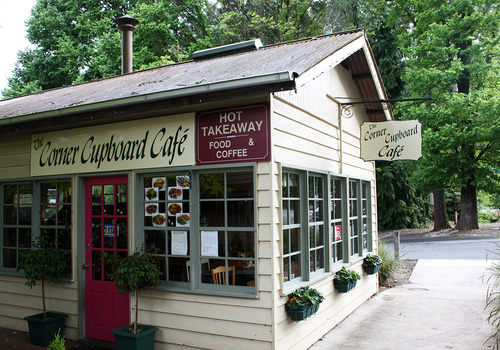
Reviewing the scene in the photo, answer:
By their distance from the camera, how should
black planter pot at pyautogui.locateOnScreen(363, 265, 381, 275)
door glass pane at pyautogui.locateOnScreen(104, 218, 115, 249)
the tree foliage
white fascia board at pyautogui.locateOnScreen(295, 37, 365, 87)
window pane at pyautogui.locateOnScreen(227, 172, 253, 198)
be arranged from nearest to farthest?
white fascia board at pyautogui.locateOnScreen(295, 37, 365, 87)
window pane at pyautogui.locateOnScreen(227, 172, 253, 198)
door glass pane at pyautogui.locateOnScreen(104, 218, 115, 249)
black planter pot at pyautogui.locateOnScreen(363, 265, 381, 275)
the tree foliage

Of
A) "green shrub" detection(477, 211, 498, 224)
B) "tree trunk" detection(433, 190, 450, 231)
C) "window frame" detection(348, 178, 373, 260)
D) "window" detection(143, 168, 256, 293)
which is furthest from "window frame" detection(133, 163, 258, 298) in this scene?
"green shrub" detection(477, 211, 498, 224)

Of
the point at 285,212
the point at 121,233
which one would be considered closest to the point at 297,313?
the point at 285,212

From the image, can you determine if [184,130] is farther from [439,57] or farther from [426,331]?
[439,57]

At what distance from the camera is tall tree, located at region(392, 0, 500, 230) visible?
17.3 m

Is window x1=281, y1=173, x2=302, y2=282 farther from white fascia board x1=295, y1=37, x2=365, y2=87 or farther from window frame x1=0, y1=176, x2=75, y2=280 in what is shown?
window frame x1=0, y1=176, x2=75, y2=280

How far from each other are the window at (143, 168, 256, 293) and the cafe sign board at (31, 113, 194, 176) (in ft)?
0.93

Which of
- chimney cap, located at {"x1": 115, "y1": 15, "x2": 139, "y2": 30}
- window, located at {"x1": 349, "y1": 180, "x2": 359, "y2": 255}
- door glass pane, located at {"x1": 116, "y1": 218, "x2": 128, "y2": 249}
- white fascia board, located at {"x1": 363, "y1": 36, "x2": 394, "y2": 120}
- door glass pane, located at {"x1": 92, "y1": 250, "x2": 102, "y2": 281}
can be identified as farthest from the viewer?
chimney cap, located at {"x1": 115, "y1": 15, "x2": 139, "y2": 30}

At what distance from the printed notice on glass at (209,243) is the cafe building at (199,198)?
2 cm

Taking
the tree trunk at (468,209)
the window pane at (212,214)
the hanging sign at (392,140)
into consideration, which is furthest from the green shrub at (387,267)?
the tree trunk at (468,209)

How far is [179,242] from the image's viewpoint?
203 inches

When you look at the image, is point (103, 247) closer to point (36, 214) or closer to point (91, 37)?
point (36, 214)

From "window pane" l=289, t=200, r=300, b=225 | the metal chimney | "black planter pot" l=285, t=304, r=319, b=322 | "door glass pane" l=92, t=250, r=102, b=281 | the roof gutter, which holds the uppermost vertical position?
the metal chimney

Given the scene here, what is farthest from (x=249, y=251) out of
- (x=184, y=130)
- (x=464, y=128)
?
(x=464, y=128)

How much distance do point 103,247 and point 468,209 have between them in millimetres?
17824
